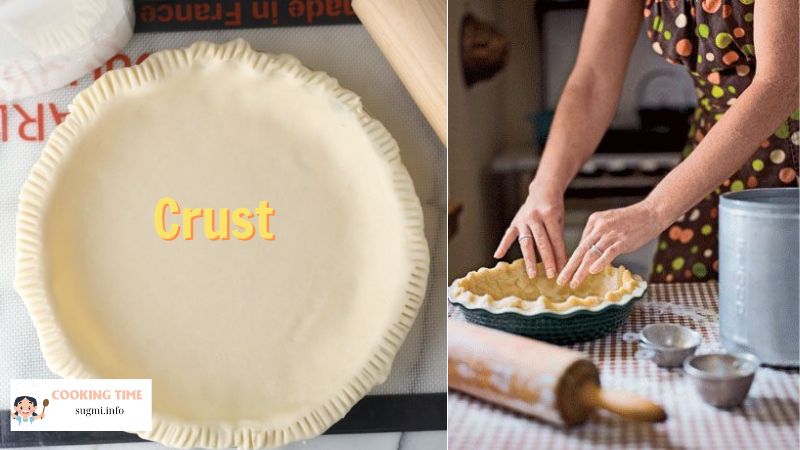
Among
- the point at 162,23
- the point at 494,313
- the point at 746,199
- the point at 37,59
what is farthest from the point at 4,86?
the point at 746,199

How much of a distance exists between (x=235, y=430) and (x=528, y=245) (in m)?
0.39

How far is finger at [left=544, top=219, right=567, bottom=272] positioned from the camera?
618 millimetres

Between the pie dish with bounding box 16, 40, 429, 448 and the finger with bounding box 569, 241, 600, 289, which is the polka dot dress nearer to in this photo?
the finger with bounding box 569, 241, 600, 289

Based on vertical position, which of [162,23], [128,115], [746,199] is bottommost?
[746,199]

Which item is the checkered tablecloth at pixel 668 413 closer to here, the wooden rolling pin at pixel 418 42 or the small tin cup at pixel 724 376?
the small tin cup at pixel 724 376

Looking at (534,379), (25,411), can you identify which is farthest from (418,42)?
(25,411)

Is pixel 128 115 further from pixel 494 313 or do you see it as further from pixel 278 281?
pixel 494 313

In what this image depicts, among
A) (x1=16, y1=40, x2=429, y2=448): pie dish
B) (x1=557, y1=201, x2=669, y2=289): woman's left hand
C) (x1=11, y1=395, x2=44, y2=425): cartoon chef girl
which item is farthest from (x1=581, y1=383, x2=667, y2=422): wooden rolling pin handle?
(x1=11, y1=395, x2=44, y2=425): cartoon chef girl

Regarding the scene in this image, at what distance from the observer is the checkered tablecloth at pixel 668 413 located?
56cm

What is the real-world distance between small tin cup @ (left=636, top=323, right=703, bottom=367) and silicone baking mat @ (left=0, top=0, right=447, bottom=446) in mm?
277

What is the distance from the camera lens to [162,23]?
31.7 inches

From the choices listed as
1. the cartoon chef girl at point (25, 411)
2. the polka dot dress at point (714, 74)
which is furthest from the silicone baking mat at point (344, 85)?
the polka dot dress at point (714, 74)

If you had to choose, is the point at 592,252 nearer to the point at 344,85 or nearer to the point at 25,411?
the point at 344,85

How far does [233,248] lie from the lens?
79cm
